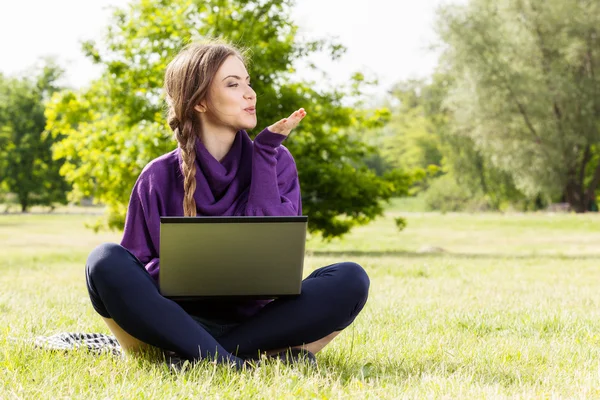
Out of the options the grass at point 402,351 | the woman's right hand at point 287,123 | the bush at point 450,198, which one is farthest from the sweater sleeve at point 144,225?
the bush at point 450,198

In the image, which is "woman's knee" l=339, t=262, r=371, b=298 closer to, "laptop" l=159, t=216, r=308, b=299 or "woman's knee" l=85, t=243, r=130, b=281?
"laptop" l=159, t=216, r=308, b=299

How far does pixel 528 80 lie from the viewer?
2856 centimetres

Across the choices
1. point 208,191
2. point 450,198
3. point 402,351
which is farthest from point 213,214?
point 450,198

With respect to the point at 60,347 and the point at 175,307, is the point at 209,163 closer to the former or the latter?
the point at 175,307

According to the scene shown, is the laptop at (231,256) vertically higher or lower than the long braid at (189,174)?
lower

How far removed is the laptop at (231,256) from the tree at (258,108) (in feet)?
33.6

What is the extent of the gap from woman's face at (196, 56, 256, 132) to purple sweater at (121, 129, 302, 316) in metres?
0.12

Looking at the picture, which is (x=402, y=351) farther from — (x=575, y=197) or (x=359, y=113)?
(x=575, y=197)

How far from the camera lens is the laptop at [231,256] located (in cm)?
254

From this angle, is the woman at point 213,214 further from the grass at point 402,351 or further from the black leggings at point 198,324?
the grass at point 402,351

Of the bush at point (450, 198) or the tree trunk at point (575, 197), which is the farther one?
the bush at point (450, 198)

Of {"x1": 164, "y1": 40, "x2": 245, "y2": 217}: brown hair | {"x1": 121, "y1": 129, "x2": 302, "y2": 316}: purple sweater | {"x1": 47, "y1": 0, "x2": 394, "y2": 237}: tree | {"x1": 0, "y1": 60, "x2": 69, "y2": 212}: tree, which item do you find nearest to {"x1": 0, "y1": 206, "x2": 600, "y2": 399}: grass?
{"x1": 121, "y1": 129, "x2": 302, "y2": 316}: purple sweater

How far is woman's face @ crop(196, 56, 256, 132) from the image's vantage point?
10.0ft

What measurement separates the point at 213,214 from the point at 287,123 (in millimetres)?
502
